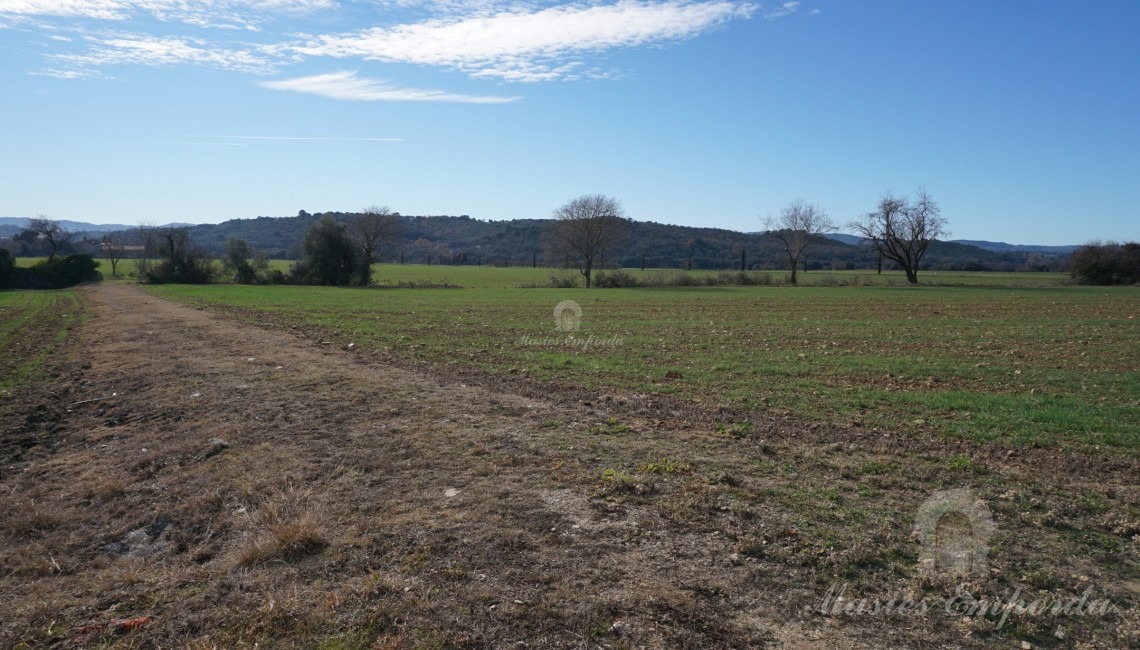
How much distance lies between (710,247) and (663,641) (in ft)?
484

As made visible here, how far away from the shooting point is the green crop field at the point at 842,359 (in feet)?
34.8

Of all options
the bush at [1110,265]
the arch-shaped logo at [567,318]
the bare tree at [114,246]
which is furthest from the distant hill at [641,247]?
the arch-shaped logo at [567,318]

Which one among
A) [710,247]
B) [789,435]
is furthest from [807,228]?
[789,435]

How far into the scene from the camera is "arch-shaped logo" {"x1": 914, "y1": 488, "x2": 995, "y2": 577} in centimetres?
513

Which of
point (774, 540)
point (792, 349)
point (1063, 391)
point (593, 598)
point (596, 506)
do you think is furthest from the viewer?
point (792, 349)

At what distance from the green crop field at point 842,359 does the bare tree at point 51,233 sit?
76177mm

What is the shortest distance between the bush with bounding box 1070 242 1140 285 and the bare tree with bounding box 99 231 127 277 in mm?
125700

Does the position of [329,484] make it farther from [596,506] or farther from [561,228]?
[561,228]

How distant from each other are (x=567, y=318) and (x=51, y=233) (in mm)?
90682

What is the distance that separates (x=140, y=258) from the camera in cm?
8338

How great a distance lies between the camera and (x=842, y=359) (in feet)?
56.0

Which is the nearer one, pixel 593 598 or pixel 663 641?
Result: pixel 663 641

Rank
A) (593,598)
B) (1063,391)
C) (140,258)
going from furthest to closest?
(140,258), (1063,391), (593,598)

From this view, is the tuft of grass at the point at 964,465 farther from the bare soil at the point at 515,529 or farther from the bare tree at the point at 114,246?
the bare tree at the point at 114,246
